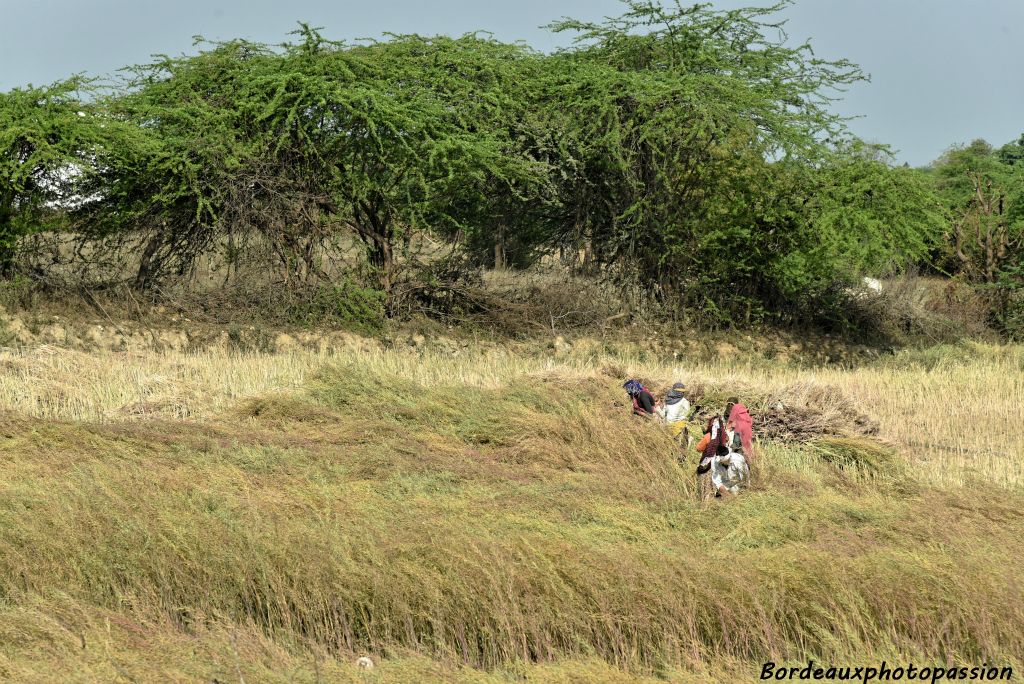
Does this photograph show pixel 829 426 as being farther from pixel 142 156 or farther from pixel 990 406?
pixel 142 156

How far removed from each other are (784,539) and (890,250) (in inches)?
562

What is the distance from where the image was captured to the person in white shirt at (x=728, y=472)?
8703 millimetres

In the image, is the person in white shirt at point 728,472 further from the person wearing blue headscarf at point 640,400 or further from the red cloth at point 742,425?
the person wearing blue headscarf at point 640,400

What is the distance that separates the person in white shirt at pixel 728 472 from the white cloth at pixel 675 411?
2047mm

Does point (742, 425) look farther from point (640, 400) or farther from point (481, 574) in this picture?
point (481, 574)

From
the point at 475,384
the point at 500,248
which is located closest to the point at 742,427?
the point at 475,384

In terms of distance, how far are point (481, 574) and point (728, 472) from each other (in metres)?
2.77

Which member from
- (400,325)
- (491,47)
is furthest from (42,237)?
(491,47)

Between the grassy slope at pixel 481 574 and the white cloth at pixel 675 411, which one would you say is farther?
the white cloth at pixel 675 411

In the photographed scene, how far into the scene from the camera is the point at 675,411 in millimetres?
10961

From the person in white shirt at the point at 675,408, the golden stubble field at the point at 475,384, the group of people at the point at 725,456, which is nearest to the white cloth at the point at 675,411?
the person in white shirt at the point at 675,408

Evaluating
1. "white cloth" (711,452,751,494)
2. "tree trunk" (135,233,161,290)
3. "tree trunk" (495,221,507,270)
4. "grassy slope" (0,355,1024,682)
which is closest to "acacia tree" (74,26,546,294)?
"tree trunk" (135,233,161,290)

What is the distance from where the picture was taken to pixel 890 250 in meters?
20.6

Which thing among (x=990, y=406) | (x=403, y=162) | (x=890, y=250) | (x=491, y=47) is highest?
(x=491, y=47)
